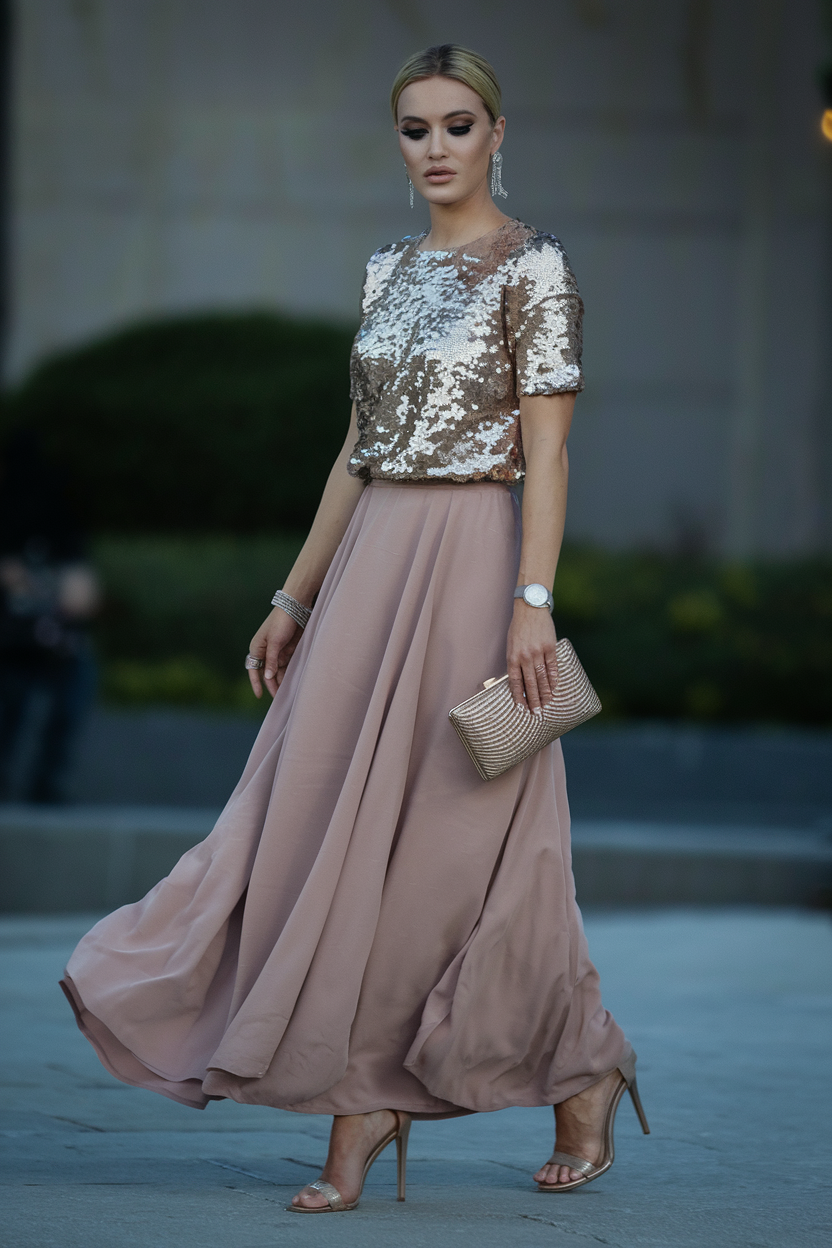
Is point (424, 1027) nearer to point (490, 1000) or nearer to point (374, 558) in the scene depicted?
point (490, 1000)

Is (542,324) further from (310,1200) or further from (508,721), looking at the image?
(310,1200)

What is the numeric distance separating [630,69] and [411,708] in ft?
35.0

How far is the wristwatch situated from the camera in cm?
288

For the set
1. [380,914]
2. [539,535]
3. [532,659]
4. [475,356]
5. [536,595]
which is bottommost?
[380,914]

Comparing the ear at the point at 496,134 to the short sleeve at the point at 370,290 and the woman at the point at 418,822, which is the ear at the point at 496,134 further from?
the short sleeve at the point at 370,290

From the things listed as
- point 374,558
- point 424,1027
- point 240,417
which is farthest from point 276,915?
point 240,417

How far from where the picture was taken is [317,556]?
322 cm

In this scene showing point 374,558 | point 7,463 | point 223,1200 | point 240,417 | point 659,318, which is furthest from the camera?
point 659,318

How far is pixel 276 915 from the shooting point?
9.48 feet

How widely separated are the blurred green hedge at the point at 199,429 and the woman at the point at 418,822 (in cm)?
847

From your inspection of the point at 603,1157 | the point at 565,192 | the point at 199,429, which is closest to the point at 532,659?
the point at 603,1157

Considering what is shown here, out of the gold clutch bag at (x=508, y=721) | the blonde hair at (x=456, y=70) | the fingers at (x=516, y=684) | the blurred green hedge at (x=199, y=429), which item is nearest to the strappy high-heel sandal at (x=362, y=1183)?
the gold clutch bag at (x=508, y=721)

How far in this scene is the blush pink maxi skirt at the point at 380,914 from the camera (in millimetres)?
2809

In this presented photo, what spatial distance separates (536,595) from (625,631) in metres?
7.96
